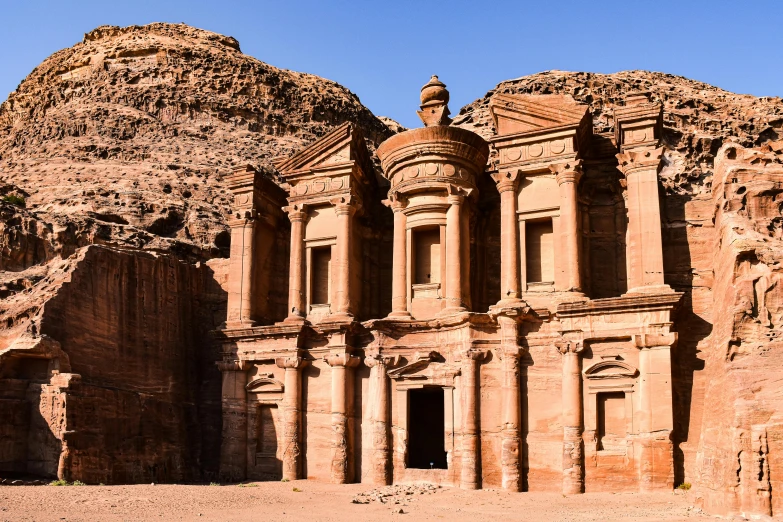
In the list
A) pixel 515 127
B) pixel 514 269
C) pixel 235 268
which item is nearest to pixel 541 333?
pixel 514 269

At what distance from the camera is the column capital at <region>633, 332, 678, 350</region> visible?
22438mm

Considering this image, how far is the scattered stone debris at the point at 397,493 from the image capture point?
21.8m

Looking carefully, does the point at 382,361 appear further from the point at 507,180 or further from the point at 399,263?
the point at 507,180

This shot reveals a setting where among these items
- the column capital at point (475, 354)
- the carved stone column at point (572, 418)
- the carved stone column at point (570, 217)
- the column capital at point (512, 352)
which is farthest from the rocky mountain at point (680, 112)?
the column capital at point (475, 354)

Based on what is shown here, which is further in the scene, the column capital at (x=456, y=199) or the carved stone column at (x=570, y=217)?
the column capital at (x=456, y=199)

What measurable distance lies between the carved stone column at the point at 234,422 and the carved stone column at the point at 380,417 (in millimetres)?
4429

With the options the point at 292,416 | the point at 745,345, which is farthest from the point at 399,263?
the point at 745,345

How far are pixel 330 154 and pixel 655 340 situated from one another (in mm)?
12535

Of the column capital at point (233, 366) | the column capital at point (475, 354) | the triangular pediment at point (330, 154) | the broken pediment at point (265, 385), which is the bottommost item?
the broken pediment at point (265, 385)

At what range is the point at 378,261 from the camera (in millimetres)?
30266

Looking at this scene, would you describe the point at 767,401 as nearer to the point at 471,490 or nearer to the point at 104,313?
the point at 471,490

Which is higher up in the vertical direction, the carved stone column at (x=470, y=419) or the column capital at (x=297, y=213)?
the column capital at (x=297, y=213)

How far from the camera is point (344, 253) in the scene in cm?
2766

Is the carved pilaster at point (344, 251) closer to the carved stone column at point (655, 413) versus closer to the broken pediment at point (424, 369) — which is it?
the broken pediment at point (424, 369)
